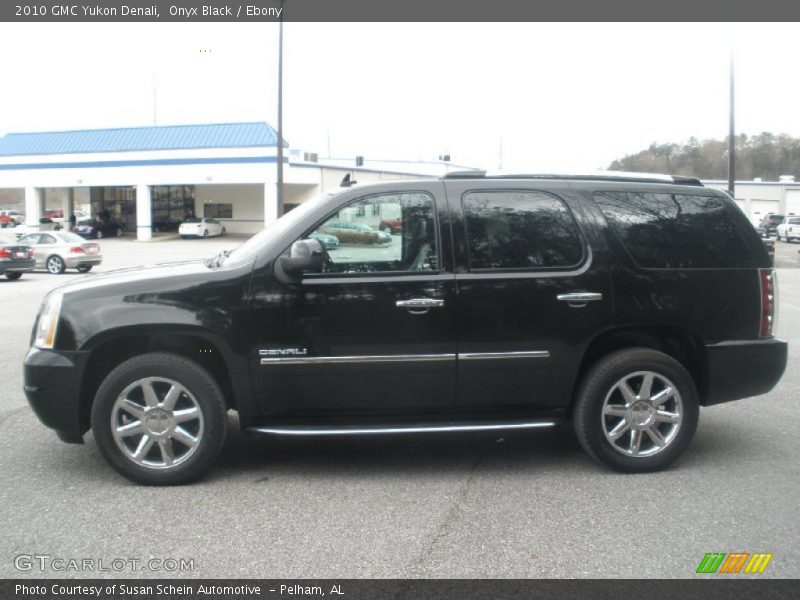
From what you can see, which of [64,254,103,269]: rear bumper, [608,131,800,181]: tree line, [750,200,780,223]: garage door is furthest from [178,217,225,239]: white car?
[750,200,780,223]: garage door

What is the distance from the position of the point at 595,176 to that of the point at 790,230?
4960cm

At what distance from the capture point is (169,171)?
53531 millimetres

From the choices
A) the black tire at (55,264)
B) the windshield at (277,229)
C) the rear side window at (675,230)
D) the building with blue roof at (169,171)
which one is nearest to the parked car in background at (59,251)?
the black tire at (55,264)

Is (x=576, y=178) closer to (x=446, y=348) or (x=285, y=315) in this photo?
(x=446, y=348)

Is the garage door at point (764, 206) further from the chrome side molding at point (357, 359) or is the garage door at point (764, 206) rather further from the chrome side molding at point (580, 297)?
the chrome side molding at point (357, 359)

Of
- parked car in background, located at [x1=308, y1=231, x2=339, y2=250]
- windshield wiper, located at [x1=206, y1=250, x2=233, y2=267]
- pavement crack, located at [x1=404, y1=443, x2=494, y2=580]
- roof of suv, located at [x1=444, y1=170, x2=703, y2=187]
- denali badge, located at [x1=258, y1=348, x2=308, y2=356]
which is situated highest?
roof of suv, located at [x1=444, y1=170, x2=703, y2=187]

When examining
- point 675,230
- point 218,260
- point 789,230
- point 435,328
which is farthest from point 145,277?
point 789,230

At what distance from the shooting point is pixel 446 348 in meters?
4.93

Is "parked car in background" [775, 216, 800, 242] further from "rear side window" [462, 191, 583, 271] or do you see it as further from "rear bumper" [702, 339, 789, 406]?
"rear side window" [462, 191, 583, 271]

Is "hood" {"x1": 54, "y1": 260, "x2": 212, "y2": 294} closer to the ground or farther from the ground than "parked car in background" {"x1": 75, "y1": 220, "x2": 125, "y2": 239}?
closer to the ground

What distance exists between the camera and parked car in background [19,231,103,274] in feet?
A: 83.1

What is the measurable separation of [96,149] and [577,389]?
56915 mm

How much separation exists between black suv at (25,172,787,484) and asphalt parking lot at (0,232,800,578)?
1.14 feet

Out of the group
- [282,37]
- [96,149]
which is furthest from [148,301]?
[96,149]
